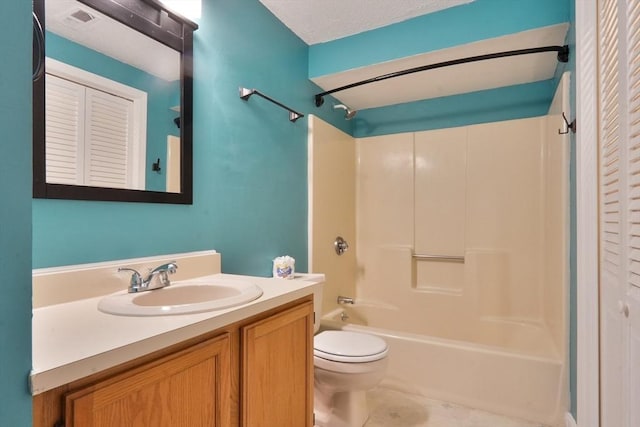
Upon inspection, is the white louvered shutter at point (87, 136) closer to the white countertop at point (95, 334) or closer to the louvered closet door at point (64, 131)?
the louvered closet door at point (64, 131)

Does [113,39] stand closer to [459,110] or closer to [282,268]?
[282,268]

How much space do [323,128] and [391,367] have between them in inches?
68.7

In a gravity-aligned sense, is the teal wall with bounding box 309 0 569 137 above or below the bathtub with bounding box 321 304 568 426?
above

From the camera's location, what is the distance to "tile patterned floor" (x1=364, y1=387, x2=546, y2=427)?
5.68 feet

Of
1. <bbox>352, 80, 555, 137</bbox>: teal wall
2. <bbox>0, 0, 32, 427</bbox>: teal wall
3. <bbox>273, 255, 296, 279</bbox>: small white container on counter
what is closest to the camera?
<bbox>0, 0, 32, 427</bbox>: teal wall

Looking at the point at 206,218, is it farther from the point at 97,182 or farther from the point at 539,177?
the point at 539,177

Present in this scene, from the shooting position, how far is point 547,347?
200cm

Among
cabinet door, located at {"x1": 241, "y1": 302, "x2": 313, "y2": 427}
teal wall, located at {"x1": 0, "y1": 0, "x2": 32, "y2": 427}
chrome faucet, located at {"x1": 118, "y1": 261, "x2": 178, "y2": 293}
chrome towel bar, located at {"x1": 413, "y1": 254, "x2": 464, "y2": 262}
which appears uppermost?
teal wall, located at {"x1": 0, "y1": 0, "x2": 32, "y2": 427}

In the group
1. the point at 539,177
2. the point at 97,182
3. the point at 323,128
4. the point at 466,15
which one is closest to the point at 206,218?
the point at 97,182

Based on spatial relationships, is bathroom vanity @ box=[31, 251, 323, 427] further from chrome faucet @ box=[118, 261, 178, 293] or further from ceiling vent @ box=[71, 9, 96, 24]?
ceiling vent @ box=[71, 9, 96, 24]

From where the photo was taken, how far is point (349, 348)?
1.65 meters

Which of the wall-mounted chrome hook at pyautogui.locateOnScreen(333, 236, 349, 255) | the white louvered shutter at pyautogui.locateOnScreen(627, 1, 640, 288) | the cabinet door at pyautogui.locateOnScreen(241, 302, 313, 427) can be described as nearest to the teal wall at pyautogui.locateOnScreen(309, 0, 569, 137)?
the white louvered shutter at pyautogui.locateOnScreen(627, 1, 640, 288)

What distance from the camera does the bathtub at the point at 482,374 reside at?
5.69 feet

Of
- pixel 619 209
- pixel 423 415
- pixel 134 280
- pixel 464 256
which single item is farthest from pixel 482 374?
pixel 134 280
